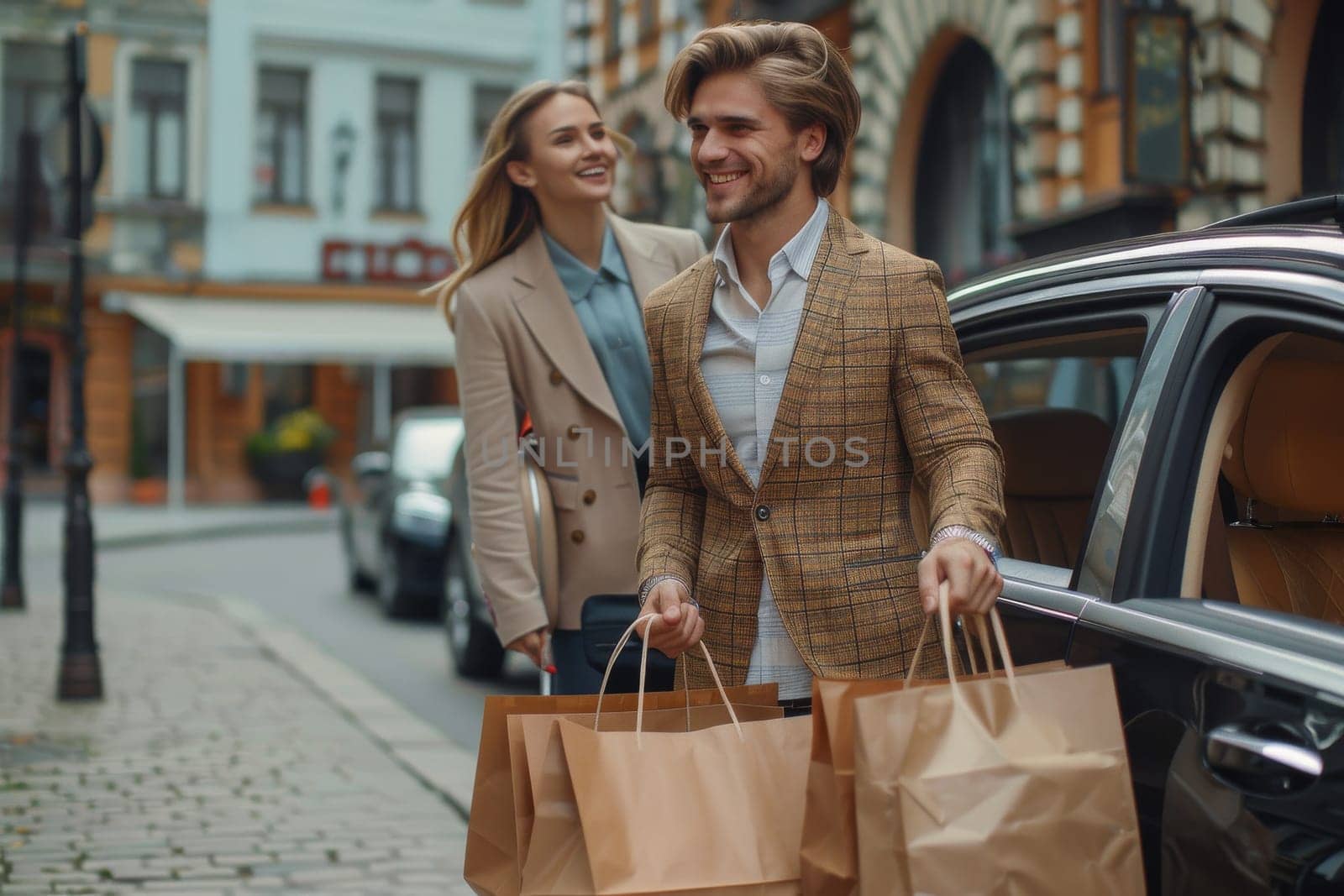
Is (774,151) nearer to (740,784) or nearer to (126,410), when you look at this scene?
(740,784)

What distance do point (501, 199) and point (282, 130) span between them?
26403 mm

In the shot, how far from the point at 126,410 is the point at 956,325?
1036 inches

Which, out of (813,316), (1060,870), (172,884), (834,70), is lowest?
(172,884)

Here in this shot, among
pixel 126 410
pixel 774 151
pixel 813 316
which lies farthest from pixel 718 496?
pixel 126 410

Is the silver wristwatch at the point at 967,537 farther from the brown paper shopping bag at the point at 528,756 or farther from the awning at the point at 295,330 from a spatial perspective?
the awning at the point at 295,330

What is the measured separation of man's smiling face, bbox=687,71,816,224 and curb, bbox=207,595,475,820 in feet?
7.24

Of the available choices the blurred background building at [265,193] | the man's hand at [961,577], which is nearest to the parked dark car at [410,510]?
the blurred background building at [265,193]

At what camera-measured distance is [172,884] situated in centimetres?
463

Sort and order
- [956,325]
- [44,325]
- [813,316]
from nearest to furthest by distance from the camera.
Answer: [813,316]
[956,325]
[44,325]

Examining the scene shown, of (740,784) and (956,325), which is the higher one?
(956,325)

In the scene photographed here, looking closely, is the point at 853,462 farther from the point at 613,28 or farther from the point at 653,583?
the point at 613,28

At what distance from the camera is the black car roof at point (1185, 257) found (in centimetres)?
221

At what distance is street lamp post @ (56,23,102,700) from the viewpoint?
816 cm

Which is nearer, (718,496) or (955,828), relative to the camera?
(955,828)
